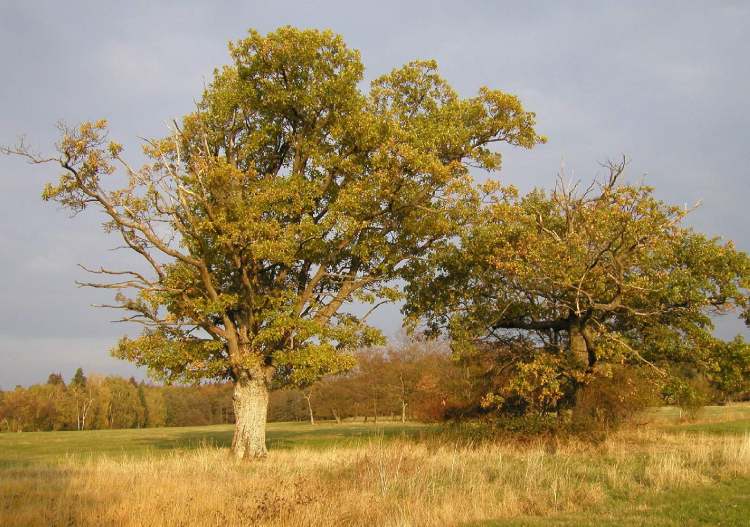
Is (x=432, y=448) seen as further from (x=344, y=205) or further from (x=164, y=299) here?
(x=164, y=299)

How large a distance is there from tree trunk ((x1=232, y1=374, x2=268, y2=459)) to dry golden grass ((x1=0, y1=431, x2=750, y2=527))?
2536 mm

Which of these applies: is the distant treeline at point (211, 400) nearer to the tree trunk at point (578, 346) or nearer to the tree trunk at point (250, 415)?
the tree trunk at point (578, 346)

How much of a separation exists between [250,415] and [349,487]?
31.9ft

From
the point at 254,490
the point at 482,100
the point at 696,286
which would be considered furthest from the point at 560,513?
the point at 482,100

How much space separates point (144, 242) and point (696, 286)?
19.7 metres

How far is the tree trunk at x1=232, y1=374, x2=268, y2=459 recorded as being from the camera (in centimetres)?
2100

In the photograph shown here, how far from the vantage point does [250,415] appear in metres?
21.4

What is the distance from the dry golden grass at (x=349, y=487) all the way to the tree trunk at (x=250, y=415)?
2.54 metres

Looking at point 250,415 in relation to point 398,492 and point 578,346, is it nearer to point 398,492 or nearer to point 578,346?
point 398,492

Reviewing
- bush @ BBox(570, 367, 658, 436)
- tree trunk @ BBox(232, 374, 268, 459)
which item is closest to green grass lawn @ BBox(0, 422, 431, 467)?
tree trunk @ BBox(232, 374, 268, 459)

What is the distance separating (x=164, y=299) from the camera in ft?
65.7

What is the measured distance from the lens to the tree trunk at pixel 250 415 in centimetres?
2100

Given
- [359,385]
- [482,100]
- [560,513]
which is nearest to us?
[560,513]

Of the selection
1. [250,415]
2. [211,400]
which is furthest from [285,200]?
[211,400]
